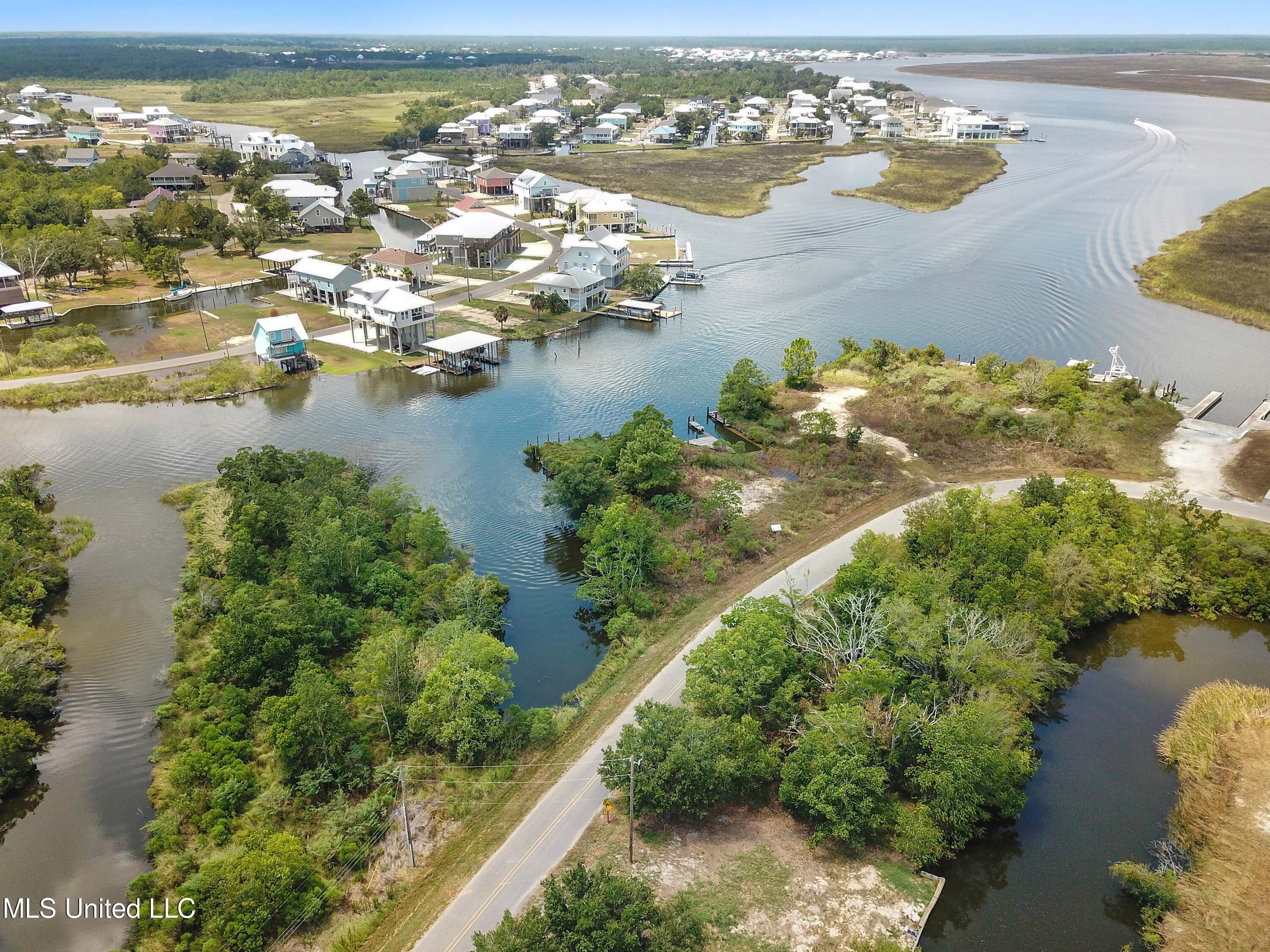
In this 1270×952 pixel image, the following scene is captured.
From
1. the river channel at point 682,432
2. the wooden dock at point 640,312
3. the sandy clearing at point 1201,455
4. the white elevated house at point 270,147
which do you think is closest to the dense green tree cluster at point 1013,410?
the sandy clearing at point 1201,455

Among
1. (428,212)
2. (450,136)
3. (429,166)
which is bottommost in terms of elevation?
(428,212)

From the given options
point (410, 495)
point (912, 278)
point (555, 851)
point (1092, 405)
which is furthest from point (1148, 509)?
point (912, 278)

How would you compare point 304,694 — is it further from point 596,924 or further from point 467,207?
point 467,207

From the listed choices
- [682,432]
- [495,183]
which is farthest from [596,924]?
[495,183]

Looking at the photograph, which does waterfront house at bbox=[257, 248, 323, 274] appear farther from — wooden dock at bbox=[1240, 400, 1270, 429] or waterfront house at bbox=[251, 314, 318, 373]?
wooden dock at bbox=[1240, 400, 1270, 429]

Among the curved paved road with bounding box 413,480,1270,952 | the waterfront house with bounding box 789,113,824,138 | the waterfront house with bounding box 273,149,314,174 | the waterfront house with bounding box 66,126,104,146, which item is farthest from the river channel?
the waterfront house with bounding box 66,126,104,146

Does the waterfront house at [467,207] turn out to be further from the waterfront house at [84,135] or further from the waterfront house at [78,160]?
the waterfront house at [84,135]
